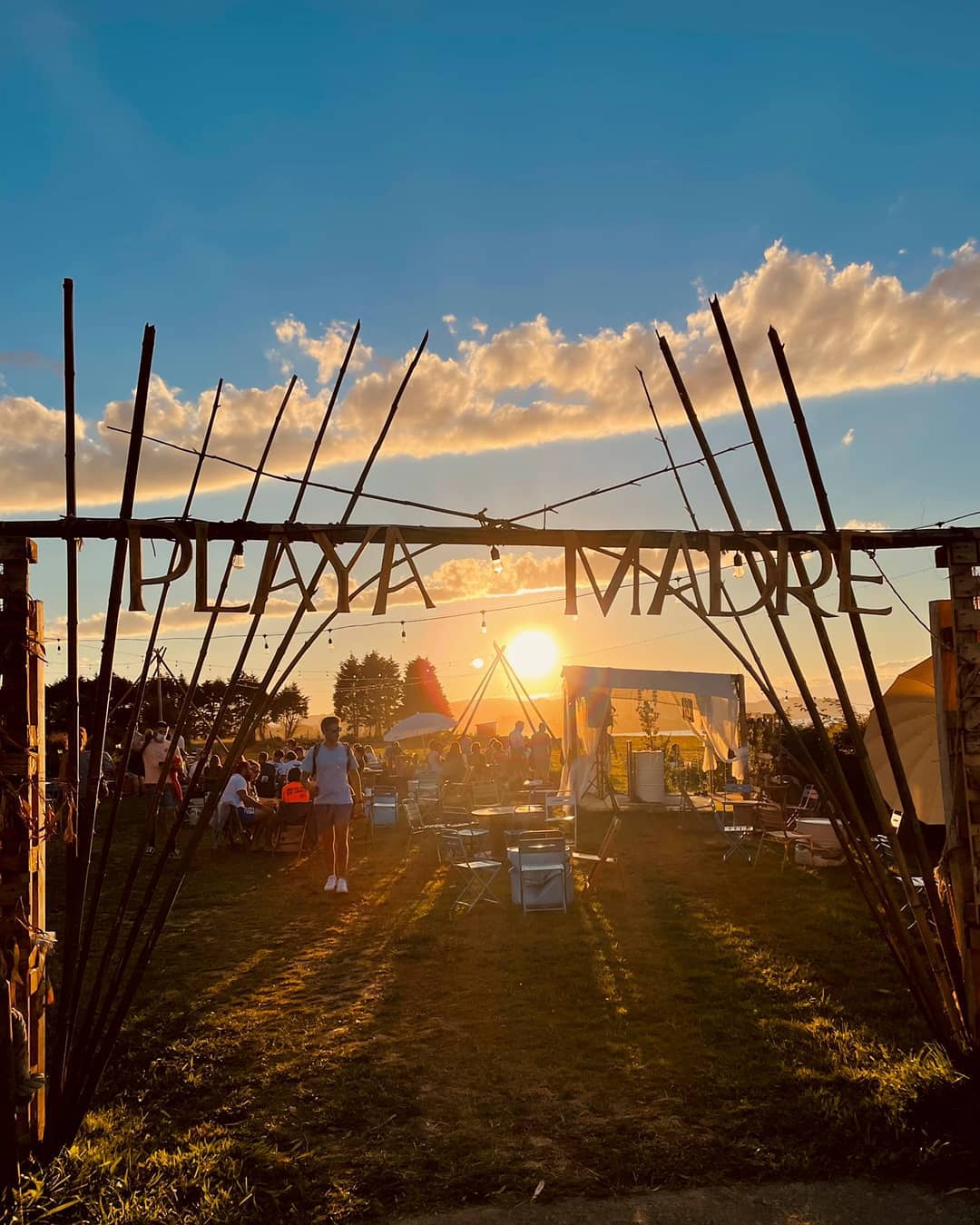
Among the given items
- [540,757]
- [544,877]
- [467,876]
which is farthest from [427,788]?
[544,877]

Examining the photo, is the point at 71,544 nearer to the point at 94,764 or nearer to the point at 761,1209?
the point at 94,764

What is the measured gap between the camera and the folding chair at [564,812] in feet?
45.5

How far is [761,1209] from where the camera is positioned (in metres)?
4.05

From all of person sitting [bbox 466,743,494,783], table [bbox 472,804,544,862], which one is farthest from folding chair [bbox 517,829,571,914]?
person sitting [bbox 466,743,494,783]

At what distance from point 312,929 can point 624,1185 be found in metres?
5.79

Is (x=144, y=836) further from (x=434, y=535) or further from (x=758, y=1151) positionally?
(x=758, y=1151)

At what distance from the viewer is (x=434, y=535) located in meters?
5.03

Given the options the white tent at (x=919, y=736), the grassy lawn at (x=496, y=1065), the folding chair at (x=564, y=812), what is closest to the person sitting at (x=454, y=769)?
the folding chair at (x=564, y=812)

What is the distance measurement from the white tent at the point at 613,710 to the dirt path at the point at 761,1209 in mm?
14595

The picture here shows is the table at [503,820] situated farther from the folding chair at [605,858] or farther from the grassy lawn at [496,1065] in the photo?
the grassy lawn at [496,1065]

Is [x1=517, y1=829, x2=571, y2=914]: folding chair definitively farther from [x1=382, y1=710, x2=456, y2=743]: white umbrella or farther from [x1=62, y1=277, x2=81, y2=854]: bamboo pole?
[x1=382, y1=710, x2=456, y2=743]: white umbrella

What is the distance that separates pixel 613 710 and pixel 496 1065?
14.6 m

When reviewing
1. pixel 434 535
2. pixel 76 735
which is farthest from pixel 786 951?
pixel 76 735

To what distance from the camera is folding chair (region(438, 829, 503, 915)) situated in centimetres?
1049
